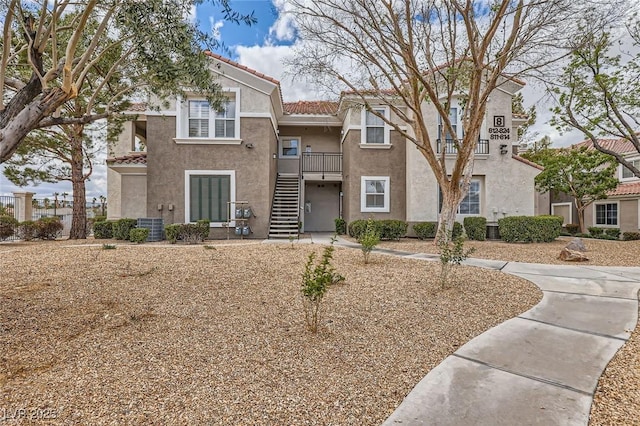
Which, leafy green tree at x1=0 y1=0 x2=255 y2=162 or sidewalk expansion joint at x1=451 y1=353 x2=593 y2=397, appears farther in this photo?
leafy green tree at x1=0 y1=0 x2=255 y2=162

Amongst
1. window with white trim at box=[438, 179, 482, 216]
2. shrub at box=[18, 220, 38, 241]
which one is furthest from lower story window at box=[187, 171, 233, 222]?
window with white trim at box=[438, 179, 482, 216]

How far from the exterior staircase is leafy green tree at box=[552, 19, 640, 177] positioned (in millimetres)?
10616

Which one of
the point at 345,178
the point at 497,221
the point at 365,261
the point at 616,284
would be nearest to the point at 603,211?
the point at 497,221

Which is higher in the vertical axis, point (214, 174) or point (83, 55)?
point (83, 55)

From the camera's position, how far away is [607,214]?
70.9ft

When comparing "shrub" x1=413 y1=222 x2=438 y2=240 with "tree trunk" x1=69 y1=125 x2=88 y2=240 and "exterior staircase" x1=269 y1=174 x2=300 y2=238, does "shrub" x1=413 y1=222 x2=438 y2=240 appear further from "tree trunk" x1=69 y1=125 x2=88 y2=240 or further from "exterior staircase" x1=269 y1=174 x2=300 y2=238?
"tree trunk" x1=69 y1=125 x2=88 y2=240

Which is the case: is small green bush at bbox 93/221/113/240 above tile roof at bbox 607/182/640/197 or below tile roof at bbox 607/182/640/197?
below

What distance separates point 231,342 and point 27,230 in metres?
14.3

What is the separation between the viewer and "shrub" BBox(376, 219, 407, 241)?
12.7m

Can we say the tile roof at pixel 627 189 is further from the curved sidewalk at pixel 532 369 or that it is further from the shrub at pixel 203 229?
the shrub at pixel 203 229

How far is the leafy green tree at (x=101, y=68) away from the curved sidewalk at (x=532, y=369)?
17.4 ft

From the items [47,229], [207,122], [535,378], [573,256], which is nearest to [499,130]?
[573,256]

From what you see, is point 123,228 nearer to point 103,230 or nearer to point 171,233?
point 103,230

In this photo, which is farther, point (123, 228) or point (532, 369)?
point (123, 228)
